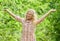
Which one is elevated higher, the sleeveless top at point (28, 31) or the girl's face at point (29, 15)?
the girl's face at point (29, 15)

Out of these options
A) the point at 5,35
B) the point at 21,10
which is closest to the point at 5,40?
the point at 5,35

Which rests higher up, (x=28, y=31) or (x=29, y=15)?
(x=29, y=15)

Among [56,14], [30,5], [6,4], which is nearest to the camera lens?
[56,14]

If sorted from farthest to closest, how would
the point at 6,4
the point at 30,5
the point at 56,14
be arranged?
the point at 30,5
the point at 6,4
the point at 56,14

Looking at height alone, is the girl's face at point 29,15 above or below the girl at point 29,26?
above

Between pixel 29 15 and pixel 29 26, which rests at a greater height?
pixel 29 15

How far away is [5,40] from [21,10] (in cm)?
116

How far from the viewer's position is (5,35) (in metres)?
12.4

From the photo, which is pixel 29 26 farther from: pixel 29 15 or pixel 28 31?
pixel 29 15

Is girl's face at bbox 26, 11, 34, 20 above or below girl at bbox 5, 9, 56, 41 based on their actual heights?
above

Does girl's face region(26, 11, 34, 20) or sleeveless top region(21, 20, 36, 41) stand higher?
girl's face region(26, 11, 34, 20)

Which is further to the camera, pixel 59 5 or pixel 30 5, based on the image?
pixel 30 5

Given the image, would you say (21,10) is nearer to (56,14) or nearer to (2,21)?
(2,21)

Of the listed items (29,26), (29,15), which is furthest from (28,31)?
(29,15)
